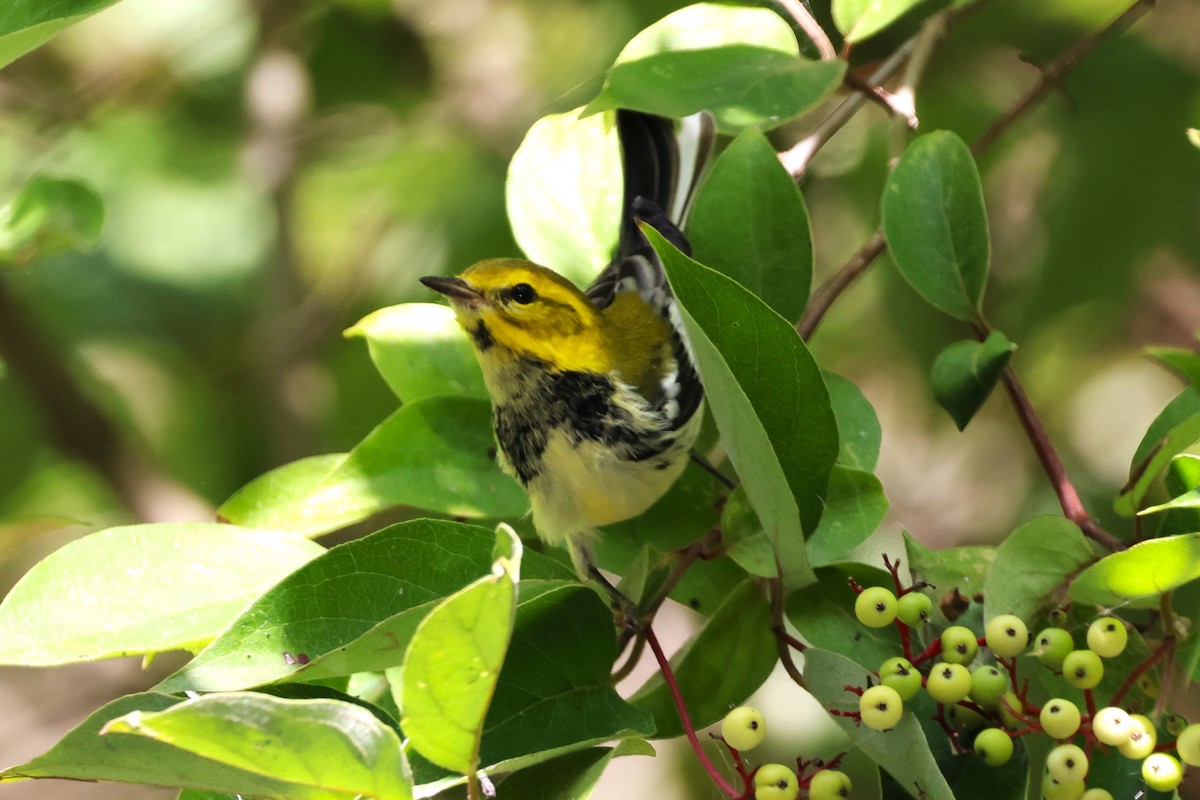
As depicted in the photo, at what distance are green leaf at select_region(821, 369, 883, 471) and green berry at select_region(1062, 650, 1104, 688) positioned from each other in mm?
324

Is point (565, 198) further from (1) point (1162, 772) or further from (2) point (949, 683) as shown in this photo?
(1) point (1162, 772)

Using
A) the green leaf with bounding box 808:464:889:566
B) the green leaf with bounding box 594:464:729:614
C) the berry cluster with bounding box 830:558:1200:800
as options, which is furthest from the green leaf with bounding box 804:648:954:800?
the green leaf with bounding box 594:464:729:614

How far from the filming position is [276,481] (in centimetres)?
155

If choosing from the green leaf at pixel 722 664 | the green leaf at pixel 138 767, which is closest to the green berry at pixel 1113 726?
the green leaf at pixel 722 664

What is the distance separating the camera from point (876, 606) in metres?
1.08

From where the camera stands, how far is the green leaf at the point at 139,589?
1.15 meters

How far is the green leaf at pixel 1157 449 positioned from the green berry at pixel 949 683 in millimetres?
270

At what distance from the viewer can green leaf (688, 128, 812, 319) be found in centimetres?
140

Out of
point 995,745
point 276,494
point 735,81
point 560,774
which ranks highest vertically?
point 735,81

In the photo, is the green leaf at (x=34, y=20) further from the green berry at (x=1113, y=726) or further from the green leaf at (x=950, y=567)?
the green berry at (x=1113, y=726)

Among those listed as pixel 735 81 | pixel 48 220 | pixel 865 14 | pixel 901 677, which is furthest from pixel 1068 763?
pixel 48 220

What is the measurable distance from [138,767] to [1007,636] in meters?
0.69

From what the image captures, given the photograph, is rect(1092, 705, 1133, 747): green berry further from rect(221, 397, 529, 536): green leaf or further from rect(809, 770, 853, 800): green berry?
rect(221, 397, 529, 536): green leaf

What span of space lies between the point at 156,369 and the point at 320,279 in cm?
49
